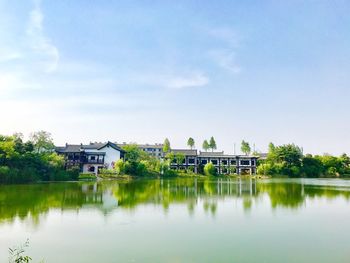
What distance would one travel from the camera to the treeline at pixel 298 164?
67.5 metres

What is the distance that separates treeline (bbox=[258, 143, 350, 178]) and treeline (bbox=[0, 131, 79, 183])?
41.6 m

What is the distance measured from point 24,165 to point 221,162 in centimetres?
4709

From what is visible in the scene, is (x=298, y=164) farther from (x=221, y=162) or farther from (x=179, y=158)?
(x=179, y=158)

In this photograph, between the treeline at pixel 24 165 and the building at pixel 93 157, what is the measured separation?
497 inches

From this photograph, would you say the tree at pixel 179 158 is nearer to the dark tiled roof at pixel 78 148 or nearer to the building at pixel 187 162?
the building at pixel 187 162

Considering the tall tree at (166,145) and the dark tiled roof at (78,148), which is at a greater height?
the tall tree at (166,145)

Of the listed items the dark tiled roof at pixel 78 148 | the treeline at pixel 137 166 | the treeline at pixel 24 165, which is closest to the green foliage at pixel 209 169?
the treeline at pixel 137 166

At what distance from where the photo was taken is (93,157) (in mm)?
58656

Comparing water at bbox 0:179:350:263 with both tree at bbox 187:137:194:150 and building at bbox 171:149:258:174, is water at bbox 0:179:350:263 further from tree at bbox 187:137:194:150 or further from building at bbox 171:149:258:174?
tree at bbox 187:137:194:150

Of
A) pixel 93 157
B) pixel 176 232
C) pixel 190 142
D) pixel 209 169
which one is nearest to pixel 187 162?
pixel 209 169

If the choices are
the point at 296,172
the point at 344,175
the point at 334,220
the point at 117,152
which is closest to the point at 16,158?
the point at 117,152

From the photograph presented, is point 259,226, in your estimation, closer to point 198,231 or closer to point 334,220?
point 198,231

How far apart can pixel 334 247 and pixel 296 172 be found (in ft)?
205

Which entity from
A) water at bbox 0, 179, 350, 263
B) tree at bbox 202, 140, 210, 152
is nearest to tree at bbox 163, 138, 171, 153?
tree at bbox 202, 140, 210, 152
